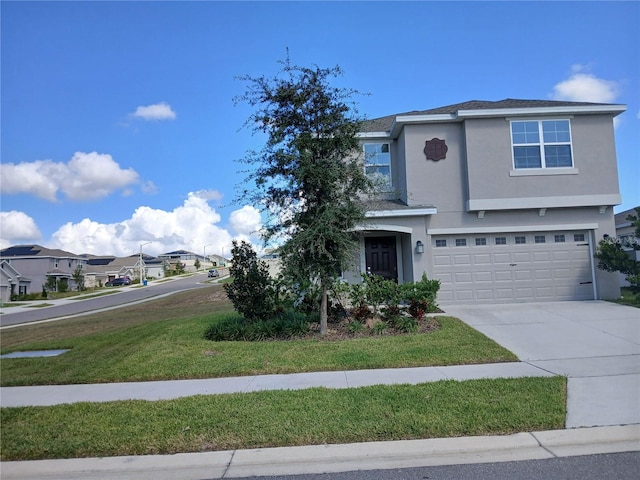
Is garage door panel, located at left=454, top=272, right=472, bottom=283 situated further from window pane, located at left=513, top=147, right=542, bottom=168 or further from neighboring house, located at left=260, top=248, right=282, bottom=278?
neighboring house, located at left=260, top=248, right=282, bottom=278

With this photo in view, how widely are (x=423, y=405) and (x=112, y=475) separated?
3.34m

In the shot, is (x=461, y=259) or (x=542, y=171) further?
(x=461, y=259)

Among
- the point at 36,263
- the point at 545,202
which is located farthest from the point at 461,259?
the point at 36,263

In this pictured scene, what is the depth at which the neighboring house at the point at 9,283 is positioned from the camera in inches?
1814

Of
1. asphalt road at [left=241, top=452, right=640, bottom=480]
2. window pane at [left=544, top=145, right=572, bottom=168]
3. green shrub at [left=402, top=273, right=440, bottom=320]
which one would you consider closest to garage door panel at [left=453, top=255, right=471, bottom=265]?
green shrub at [left=402, top=273, right=440, bottom=320]

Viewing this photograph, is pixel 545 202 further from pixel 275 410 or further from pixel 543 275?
pixel 275 410

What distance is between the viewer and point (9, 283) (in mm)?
47312

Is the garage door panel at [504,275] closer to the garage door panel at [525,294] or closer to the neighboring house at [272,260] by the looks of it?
A: the garage door panel at [525,294]

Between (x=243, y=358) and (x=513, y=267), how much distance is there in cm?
976

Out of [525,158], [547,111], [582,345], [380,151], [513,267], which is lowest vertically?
[582,345]

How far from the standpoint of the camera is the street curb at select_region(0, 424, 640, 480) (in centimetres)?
398

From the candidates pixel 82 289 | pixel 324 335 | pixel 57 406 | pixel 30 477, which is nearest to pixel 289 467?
pixel 30 477

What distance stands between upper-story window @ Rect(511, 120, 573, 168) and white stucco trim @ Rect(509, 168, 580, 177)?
15cm

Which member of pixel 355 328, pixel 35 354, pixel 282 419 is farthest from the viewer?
pixel 35 354
